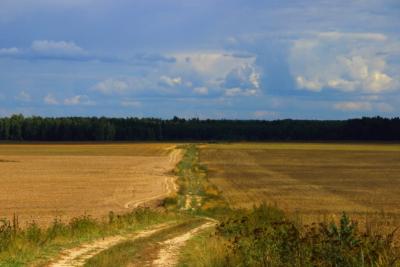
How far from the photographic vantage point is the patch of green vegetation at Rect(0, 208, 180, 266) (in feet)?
53.0

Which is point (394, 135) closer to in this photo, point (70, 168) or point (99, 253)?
point (70, 168)

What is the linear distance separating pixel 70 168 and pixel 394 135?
439 ft

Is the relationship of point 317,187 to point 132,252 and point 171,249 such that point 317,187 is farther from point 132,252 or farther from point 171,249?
point 132,252

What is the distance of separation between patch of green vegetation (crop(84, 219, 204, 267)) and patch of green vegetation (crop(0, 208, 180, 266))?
1.14 m

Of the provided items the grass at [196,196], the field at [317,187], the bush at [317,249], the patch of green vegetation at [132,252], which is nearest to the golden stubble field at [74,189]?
the grass at [196,196]

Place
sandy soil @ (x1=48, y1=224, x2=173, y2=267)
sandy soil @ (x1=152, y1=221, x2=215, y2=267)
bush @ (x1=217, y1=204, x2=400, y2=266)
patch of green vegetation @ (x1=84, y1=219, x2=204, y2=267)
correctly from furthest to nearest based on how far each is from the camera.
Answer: sandy soil @ (x1=152, y1=221, x2=215, y2=267) → sandy soil @ (x1=48, y1=224, x2=173, y2=267) → patch of green vegetation @ (x1=84, y1=219, x2=204, y2=267) → bush @ (x1=217, y1=204, x2=400, y2=266)

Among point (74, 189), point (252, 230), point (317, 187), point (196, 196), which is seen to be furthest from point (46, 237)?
point (317, 187)

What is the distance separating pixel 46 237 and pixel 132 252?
120 inches

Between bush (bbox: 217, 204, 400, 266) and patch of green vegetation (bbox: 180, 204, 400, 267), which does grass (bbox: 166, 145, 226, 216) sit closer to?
patch of green vegetation (bbox: 180, 204, 400, 267)

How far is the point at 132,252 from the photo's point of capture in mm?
17531

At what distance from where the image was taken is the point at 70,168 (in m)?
78.5

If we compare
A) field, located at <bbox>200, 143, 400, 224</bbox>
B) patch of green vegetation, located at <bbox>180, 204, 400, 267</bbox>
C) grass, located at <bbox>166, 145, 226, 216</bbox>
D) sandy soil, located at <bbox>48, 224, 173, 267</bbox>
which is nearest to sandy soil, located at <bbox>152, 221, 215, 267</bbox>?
patch of green vegetation, located at <bbox>180, 204, 400, 267</bbox>

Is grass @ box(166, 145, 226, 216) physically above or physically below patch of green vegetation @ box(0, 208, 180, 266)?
below

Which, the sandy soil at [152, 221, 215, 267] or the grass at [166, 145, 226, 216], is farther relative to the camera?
the grass at [166, 145, 226, 216]
